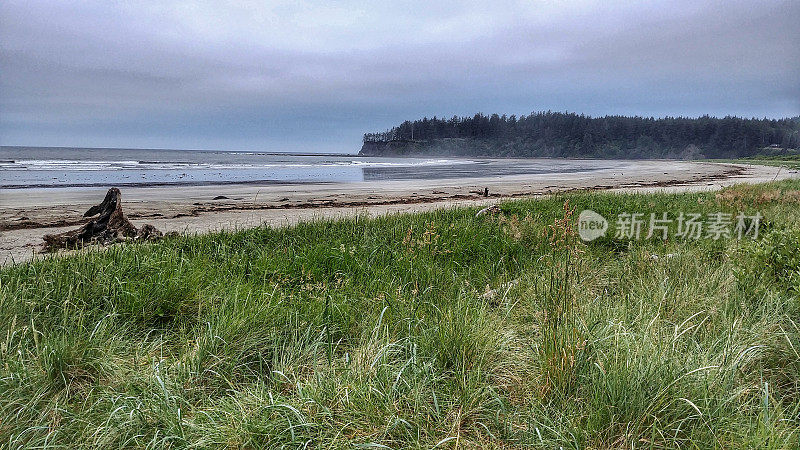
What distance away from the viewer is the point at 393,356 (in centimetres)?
296

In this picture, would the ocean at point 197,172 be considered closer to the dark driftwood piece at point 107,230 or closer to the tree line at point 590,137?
the dark driftwood piece at point 107,230

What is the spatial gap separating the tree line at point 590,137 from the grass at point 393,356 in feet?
498

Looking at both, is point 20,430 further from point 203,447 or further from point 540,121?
point 540,121

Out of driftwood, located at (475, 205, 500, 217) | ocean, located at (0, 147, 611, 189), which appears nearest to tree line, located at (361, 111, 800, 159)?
ocean, located at (0, 147, 611, 189)

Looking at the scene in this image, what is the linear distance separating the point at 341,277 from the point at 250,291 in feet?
3.89

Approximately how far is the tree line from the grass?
498 ft

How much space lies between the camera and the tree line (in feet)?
443

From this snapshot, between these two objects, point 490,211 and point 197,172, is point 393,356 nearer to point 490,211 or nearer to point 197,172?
point 490,211

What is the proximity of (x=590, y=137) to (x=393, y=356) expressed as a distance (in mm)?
164780

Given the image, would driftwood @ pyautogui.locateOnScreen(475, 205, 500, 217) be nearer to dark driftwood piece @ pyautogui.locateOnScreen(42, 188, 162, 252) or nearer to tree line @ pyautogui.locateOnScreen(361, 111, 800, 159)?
dark driftwood piece @ pyautogui.locateOnScreen(42, 188, 162, 252)

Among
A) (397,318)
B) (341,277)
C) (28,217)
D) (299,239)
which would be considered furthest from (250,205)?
(397,318)

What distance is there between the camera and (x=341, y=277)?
4.76 meters

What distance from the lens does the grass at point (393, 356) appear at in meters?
2.19

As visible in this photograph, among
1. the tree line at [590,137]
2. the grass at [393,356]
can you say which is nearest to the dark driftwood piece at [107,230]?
the grass at [393,356]
